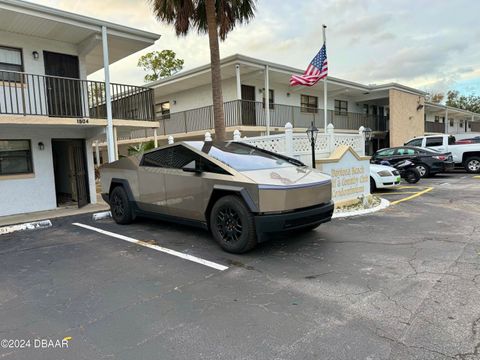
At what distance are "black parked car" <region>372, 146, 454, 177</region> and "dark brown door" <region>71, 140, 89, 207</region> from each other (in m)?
12.5

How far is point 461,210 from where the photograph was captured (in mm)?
8070

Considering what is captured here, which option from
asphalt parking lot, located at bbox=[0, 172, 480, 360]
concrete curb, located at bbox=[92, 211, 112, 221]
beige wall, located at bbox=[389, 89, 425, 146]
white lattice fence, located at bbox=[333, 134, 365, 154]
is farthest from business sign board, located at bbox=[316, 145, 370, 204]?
beige wall, located at bbox=[389, 89, 425, 146]

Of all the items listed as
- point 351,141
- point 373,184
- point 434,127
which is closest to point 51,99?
point 351,141

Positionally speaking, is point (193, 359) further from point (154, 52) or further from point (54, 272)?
point (154, 52)

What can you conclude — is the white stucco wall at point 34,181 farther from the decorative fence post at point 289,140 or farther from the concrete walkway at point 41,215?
the decorative fence post at point 289,140

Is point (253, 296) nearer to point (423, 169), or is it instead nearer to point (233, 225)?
point (233, 225)

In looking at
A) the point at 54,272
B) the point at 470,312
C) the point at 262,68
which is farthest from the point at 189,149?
the point at 262,68

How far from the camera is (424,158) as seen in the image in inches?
604

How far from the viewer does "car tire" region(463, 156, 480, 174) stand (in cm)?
1658

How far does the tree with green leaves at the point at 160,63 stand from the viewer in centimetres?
3456

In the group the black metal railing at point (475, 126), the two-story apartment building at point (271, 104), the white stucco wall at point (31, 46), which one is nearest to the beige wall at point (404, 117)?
the two-story apartment building at point (271, 104)

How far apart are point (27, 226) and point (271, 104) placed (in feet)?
43.0

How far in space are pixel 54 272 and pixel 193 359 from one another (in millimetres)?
2992

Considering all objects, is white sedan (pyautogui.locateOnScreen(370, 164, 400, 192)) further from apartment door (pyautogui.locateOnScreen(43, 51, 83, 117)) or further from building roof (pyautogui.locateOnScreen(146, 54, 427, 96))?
apartment door (pyautogui.locateOnScreen(43, 51, 83, 117))
